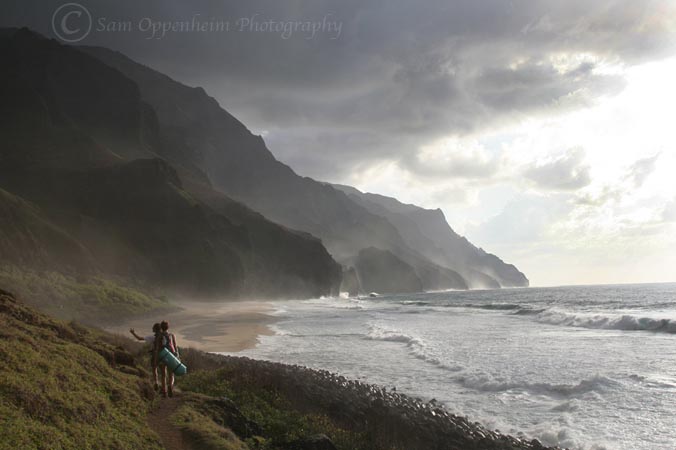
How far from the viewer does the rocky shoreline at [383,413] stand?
478 inches

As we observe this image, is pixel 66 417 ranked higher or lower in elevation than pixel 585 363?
higher

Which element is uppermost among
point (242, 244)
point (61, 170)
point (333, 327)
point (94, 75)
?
point (94, 75)

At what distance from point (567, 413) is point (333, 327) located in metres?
29.3

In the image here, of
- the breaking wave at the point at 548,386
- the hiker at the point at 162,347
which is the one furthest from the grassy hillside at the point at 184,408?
the breaking wave at the point at 548,386

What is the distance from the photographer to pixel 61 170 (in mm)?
84062

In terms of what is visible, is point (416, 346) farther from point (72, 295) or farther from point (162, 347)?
point (72, 295)

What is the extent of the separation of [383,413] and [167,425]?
6.83 meters

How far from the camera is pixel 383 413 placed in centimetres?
1383

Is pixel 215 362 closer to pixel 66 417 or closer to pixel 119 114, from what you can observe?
pixel 66 417

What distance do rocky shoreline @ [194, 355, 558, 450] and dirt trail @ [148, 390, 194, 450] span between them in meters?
4.00

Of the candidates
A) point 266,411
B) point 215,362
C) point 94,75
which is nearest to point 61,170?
point 94,75

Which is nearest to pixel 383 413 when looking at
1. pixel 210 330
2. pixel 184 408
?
pixel 184 408

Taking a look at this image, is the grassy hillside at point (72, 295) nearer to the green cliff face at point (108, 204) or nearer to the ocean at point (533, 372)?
the green cliff face at point (108, 204)

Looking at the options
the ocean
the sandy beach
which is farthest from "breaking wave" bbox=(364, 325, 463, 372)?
the sandy beach
